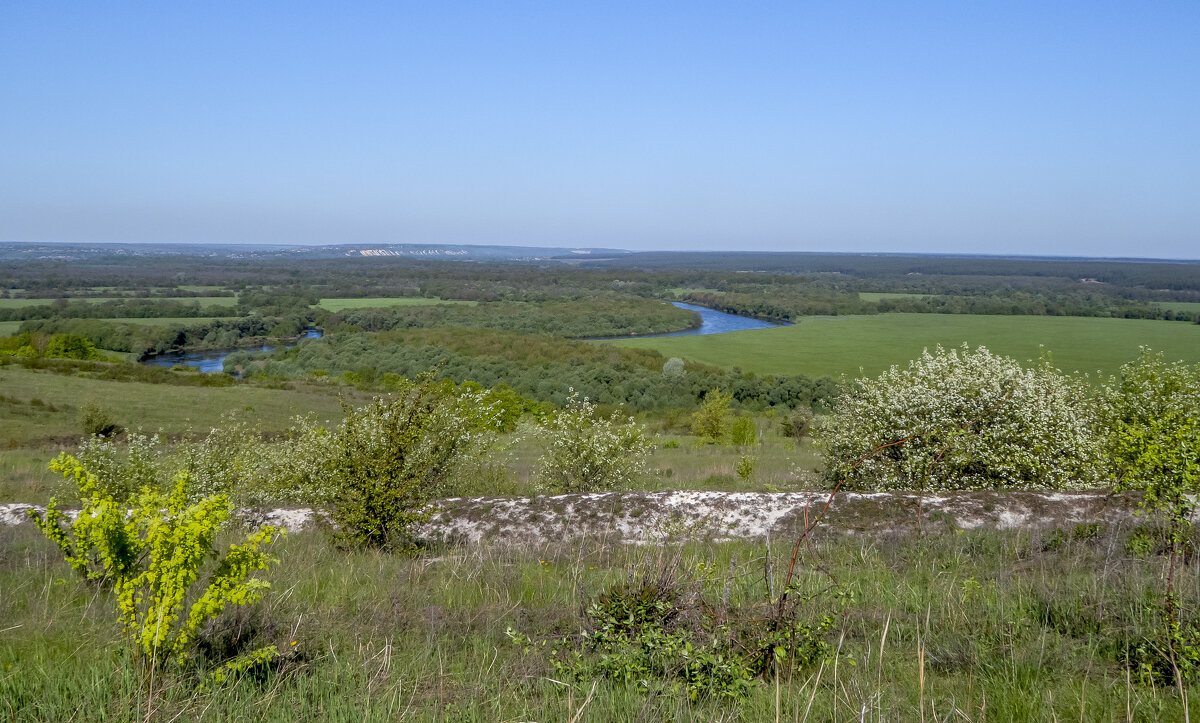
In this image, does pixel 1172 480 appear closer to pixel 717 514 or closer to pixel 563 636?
pixel 563 636

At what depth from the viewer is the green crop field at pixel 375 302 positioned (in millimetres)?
133375

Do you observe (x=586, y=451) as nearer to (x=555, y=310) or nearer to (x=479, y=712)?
(x=479, y=712)

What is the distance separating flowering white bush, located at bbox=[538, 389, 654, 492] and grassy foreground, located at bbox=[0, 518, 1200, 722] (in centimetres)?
703

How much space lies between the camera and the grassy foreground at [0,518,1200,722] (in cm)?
339

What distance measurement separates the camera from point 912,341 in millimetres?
97250

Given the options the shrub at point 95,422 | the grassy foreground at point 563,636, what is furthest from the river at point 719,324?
the grassy foreground at point 563,636

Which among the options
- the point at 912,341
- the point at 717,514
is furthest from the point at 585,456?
the point at 912,341

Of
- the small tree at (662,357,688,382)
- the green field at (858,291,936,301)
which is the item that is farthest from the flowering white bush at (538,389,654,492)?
the green field at (858,291,936,301)

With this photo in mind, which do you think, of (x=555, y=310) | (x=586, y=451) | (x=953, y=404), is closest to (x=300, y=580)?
(x=586, y=451)

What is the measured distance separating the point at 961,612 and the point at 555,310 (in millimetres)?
129055

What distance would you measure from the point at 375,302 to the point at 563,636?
147532 mm

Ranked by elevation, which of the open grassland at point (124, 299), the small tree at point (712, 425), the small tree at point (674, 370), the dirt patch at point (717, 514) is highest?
the dirt patch at point (717, 514)

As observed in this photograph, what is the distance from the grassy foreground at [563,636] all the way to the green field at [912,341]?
66.7 meters

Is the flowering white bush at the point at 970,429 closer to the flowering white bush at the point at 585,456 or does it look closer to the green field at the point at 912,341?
the flowering white bush at the point at 585,456
